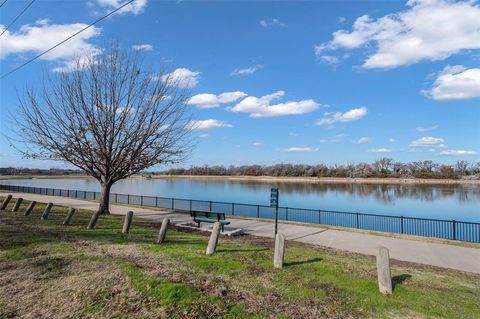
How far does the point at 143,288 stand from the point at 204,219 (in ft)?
28.2

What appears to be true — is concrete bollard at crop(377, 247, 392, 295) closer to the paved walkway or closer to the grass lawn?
the grass lawn

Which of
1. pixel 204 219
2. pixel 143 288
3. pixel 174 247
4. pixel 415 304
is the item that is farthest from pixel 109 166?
pixel 415 304

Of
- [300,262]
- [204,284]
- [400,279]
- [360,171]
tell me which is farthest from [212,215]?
[360,171]

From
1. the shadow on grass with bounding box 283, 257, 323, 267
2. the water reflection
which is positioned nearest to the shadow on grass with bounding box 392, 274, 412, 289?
the shadow on grass with bounding box 283, 257, 323, 267

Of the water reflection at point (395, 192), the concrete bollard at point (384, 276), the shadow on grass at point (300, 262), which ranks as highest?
the concrete bollard at point (384, 276)

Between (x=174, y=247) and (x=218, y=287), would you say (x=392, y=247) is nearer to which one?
(x=174, y=247)

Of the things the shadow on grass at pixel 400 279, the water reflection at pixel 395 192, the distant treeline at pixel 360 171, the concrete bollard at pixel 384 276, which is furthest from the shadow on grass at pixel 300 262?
the distant treeline at pixel 360 171

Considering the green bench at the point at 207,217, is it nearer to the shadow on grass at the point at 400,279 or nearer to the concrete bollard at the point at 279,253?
the concrete bollard at the point at 279,253

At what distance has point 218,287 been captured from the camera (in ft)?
20.0

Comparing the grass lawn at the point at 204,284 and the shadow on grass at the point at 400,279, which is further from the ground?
the grass lawn at the point at 204,284

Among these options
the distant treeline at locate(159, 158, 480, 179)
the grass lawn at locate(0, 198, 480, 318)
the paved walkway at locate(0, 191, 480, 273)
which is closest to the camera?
the grass lawn at locate(0, 198, 480, 318)

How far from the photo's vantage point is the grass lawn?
5.27 m

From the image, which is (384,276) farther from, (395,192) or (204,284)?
(395,192)

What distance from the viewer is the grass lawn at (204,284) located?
5266 mm
